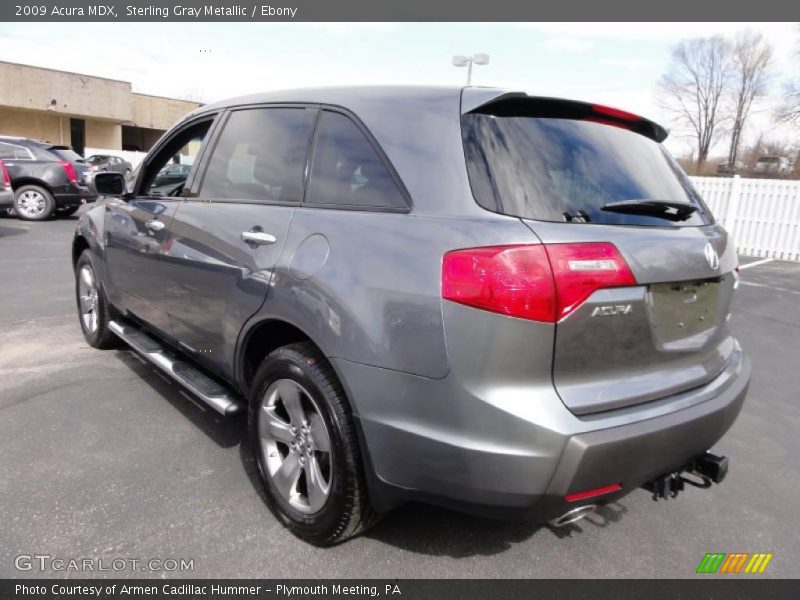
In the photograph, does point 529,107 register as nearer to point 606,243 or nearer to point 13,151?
point 606,243

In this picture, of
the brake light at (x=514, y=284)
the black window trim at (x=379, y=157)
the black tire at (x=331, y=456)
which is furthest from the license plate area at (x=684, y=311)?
the black tire at (x=331, y=456)

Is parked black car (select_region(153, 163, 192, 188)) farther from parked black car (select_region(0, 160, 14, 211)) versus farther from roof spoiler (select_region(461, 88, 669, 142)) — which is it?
parked black car (select_region(0, 160, 14, 211))

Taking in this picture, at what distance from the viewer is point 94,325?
4660 millimetres

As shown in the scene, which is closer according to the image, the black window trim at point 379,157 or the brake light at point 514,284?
the brake light at point 514,284

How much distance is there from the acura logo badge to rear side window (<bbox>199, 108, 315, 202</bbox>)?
5.55ft

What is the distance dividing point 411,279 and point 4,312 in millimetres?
5607

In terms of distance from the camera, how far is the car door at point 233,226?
255cm

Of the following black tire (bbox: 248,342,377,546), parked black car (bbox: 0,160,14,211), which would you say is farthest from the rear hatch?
parked black car (bbox: 0,160,14,211)

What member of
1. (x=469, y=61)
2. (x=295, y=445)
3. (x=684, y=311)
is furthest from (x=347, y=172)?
(x=469, y=61)

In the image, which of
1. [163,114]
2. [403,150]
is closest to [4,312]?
[403,150]

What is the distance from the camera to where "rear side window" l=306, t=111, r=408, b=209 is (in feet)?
7.18

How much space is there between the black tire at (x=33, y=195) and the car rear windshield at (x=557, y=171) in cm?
1404

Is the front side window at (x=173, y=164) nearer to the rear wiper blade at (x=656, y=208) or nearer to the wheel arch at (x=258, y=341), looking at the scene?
the wheel arch at (x=258, y=341)

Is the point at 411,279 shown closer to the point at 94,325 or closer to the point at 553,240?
the point at 553,240
